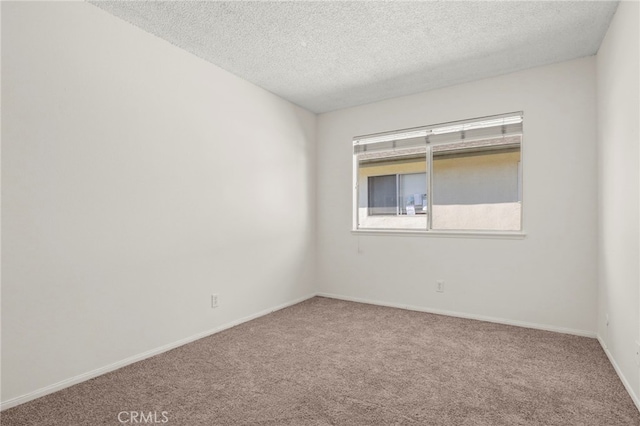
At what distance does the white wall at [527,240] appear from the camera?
3.08m

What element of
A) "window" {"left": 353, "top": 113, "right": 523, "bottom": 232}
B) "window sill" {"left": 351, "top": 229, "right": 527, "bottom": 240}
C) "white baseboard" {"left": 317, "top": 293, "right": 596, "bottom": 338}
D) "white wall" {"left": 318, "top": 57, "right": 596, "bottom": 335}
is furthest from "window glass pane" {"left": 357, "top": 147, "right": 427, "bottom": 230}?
"white baseboard" {"left": 317, "top": 293, "right": 596, "bottom": 338}

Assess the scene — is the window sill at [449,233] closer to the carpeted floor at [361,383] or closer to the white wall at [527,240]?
the white wall at [527,240]

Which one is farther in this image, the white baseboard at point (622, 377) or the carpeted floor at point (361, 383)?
the white baseboard at point (622, 377)

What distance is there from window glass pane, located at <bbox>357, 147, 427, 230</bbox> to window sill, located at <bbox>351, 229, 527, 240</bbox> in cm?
13

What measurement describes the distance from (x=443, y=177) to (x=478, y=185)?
0.39m

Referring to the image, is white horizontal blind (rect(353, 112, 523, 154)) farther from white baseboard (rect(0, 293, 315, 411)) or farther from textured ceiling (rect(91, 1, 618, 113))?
white baseboard (rect(0, 293, 315, 411))

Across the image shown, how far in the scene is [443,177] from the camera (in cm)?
393

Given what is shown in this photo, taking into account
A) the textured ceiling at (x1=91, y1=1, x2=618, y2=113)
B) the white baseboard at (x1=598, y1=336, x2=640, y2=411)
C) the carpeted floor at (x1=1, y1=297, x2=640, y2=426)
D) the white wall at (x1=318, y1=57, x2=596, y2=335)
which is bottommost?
the carpeted floor at (x1=1, y1=297, x2=640, y2=426)

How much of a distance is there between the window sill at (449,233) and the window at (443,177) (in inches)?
3.4

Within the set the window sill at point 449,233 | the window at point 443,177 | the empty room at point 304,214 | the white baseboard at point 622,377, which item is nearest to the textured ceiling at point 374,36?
the empty room at point 304,214

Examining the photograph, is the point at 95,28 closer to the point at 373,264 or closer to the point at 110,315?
the point at 110,315

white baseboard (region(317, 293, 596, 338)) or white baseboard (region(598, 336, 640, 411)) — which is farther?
white baseboard (region(317, 293, 596, 338))

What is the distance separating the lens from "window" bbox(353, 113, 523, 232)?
3545mm

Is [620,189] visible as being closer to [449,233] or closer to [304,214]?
[449,233]
